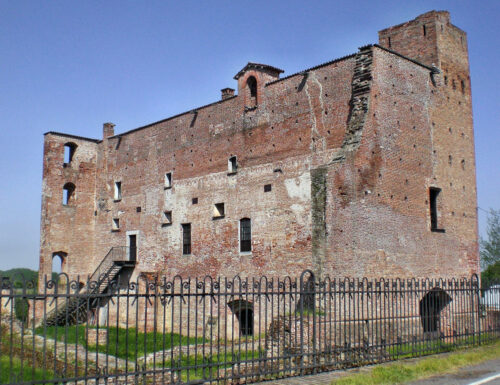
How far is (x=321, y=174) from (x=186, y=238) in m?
8.22

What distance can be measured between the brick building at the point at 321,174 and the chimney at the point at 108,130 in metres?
2.28

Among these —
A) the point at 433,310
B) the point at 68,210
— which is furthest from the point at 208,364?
the point at 68,210

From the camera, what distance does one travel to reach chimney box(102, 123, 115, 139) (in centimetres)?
3008

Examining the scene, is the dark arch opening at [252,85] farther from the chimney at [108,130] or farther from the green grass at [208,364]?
the green grass at [208,364]

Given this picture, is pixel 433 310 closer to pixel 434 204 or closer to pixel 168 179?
pixel 434 204

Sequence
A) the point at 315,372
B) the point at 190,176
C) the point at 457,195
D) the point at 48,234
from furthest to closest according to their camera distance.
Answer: the point at 48,234 < the point at 190,176 < the point at 457,195 < the point at 315,372

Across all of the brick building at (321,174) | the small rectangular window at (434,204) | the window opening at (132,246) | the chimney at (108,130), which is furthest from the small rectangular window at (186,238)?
the small rectangular window at (434,204)

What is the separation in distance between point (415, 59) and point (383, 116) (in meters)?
4.60

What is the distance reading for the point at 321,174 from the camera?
19.0m

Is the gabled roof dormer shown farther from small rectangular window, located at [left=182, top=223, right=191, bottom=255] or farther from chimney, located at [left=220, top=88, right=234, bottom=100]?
small rectangular window, located at [left=182, top=223, right=191, bottom=255]

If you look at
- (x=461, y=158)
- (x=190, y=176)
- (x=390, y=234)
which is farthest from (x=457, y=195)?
(x=190, y=176)

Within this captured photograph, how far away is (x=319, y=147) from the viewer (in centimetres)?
1975

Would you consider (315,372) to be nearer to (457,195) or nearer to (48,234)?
(457,195)

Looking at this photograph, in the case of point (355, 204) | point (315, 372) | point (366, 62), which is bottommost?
point (315, 372)
